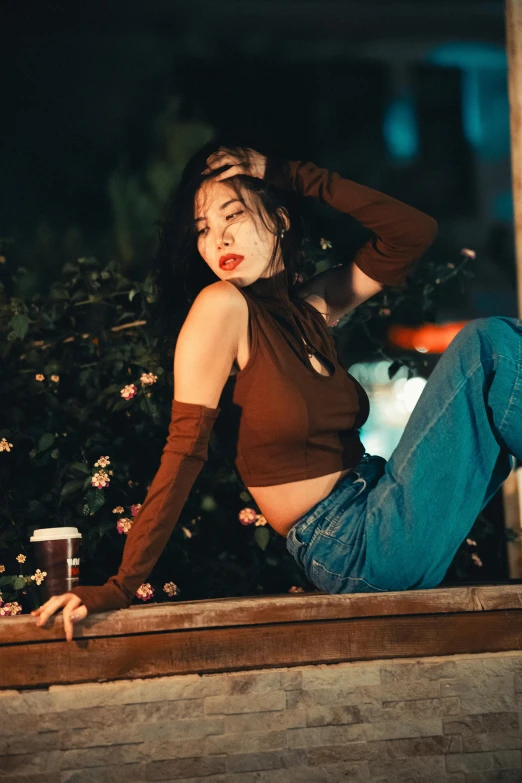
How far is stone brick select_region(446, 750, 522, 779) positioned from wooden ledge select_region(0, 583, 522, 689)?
21cm

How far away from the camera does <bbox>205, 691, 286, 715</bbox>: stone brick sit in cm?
184

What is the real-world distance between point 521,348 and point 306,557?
0.70m

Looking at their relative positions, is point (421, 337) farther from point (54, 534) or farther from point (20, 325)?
point (54, 534)

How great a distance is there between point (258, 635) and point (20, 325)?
1.38 m

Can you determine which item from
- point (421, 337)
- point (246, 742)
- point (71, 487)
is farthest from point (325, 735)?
point (421, 337)

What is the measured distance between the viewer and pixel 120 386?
2861 millimetres

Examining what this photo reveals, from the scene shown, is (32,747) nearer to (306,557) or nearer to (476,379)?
(306,557)

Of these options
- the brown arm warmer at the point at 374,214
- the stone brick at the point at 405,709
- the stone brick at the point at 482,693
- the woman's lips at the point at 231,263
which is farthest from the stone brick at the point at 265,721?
the brown arm warmer at the point at 374,214

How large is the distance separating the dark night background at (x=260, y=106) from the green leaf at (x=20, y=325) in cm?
88

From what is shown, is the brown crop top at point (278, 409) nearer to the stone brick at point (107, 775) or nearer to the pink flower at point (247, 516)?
the stone brick at point (107, 775)

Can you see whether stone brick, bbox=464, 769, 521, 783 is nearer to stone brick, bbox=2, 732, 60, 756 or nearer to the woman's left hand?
stone brick, bbox=2, 732, 60, 756

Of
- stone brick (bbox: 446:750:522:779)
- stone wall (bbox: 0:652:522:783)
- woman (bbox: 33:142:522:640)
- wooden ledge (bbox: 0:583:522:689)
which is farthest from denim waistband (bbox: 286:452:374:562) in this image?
stone brick (bbox: 446:750:522:779)

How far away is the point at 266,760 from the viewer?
72.2 inches

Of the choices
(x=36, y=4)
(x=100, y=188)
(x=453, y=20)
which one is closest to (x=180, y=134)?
(x=100, y=188)
